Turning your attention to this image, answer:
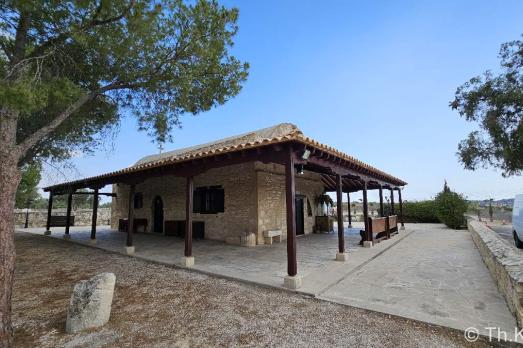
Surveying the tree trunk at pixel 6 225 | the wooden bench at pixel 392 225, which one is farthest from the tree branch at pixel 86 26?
the wooden bench at pixel 392 225

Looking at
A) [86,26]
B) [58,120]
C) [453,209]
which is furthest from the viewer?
[453,209]

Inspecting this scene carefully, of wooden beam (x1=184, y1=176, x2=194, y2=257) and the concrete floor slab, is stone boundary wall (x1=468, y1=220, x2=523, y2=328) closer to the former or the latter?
the concrete floor slab

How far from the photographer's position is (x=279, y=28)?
8.52m

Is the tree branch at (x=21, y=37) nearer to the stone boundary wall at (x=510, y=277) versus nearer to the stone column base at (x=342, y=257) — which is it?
the stone column base at (x=342, y=257)

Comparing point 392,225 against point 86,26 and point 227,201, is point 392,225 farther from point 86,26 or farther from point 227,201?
point 86,26

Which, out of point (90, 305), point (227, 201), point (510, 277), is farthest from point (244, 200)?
point (510, 277)

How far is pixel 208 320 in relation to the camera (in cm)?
353

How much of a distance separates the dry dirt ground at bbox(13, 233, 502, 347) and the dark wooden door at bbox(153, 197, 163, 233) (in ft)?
25.5

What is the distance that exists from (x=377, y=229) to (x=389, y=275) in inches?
174

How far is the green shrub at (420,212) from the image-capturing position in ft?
63.7

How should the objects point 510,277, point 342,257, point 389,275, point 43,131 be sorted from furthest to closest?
point 342,257, point 389,275, point 43,131, point 510,277

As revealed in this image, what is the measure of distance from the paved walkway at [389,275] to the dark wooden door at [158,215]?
4.08m

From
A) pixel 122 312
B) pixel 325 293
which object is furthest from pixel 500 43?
pixel 122 312

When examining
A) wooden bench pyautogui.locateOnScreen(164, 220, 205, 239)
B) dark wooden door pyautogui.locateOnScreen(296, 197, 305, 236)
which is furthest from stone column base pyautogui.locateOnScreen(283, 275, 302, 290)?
dark wooden door pyautogui.locateOnScreen(296, 197, 305, 236)
